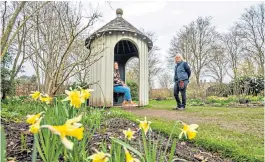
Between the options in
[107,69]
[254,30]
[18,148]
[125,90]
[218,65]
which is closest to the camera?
[18,148]

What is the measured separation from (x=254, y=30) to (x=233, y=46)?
2.19 m

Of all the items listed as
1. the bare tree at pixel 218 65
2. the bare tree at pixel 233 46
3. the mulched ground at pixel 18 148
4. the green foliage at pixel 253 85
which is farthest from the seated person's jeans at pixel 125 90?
the bare tree at pixel 233 46

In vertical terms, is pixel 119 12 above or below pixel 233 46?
below

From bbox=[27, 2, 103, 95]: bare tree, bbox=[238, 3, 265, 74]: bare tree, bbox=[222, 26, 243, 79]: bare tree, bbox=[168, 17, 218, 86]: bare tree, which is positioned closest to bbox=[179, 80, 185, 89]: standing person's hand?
bbox=[27, 2, 103, 95]: bare tree

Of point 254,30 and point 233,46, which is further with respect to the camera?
point 233,46

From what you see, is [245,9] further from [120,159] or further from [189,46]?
[120,159]

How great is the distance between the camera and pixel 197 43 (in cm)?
1853

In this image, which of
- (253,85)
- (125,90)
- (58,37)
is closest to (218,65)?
(253,85)

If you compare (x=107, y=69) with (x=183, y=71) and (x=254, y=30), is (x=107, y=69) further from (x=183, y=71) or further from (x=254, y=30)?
(x=254, y=30)

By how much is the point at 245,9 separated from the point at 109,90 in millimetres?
16834

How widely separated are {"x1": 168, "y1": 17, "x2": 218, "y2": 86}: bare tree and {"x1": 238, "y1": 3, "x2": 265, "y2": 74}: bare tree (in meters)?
2.53

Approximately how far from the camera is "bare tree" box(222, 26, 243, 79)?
60.2ft

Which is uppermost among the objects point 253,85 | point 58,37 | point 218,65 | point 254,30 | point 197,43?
point 254,30

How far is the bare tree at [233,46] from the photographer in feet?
60.2
